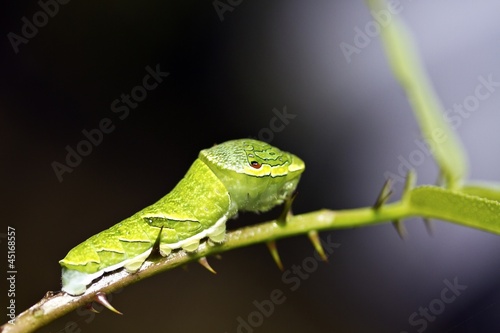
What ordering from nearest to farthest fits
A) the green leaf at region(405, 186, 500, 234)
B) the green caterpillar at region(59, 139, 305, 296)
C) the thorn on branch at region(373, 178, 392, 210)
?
the green leaf at region(405, 186, 500, 234) < the thorn on branch at region(373, 178, 392, 210) < the green caterpillar at region(59, 139, 305, 296)

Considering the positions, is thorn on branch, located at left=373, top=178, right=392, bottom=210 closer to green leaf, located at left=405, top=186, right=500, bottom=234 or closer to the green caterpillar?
green leaf, located at left=405, top=186, right=500, bottom=234

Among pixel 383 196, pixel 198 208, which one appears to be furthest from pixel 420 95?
pixel 198 208

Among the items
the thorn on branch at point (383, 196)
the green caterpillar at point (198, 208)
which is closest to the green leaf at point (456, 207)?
the thorn on branch at point (383, 196)

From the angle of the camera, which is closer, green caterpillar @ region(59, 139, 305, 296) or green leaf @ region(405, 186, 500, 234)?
green leaf @ region(405, 186, 500, 234)

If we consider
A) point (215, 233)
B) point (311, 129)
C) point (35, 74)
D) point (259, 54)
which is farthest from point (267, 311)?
point (215, 233)

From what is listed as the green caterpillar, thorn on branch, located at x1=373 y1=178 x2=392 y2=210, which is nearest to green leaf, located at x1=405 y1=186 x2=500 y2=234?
thorn on branch, located at x1=373 y1=178 x2=392 y2=210

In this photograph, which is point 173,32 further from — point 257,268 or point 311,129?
point 257,268
